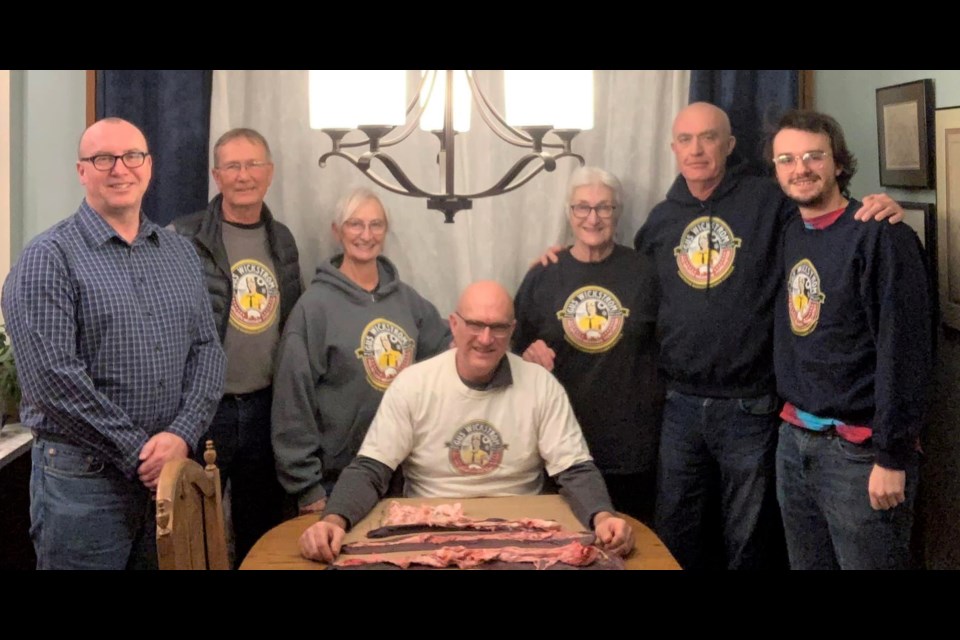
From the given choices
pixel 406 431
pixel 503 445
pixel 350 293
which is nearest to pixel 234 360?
pixel 350 293

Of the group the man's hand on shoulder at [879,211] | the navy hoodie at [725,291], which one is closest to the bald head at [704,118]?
the navy hoodie at [725,291]

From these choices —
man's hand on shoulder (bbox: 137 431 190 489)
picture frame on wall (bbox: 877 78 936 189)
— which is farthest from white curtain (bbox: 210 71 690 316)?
man's hand on shoulder (bbox: 137 431 190 489)

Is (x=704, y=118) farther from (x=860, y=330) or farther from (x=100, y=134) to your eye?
(x=100, y=134)

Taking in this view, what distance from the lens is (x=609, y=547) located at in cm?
217

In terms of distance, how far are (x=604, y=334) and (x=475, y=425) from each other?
538 mm

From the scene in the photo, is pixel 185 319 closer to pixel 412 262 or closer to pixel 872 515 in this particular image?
pixel 412 262

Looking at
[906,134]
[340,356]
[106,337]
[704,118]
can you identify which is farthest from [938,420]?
[106,337]

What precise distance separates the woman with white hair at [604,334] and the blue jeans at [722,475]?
0.09 metres

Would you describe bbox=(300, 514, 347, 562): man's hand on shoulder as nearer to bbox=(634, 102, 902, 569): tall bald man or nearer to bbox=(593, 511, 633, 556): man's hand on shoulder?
bbox=(593, 511, 633, 556): man's hand on shoulder

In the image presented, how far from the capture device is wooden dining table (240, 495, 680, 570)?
2123mm

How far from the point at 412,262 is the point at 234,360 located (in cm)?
75

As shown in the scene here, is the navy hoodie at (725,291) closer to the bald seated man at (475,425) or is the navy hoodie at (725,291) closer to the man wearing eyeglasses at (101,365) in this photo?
the bald seated man at (475,425)

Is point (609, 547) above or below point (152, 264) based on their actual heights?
below
